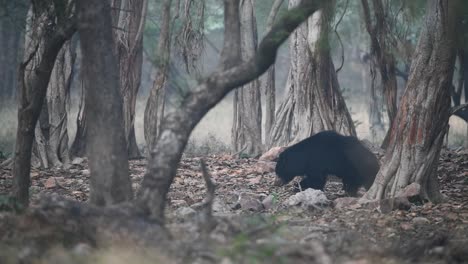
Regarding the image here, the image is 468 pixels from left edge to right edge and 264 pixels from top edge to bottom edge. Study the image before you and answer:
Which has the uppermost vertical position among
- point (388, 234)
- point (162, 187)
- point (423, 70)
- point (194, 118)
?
point (423, 70)

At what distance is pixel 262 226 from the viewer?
575 centimetres

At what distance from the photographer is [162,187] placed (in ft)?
19.1

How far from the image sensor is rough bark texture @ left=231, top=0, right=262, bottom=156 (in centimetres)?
1377

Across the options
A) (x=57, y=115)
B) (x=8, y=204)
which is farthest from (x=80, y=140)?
(x=8, y=204)

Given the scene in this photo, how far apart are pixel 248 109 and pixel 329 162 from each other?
3.62 meters

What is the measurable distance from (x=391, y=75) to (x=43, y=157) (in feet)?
18.4

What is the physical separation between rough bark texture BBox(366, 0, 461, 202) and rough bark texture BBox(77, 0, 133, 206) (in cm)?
347

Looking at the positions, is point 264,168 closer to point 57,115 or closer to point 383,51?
point 383,51

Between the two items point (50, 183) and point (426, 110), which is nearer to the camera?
point (426, 110)

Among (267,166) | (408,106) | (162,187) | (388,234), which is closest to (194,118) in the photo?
(162,187)

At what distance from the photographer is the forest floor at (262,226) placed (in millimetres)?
4844

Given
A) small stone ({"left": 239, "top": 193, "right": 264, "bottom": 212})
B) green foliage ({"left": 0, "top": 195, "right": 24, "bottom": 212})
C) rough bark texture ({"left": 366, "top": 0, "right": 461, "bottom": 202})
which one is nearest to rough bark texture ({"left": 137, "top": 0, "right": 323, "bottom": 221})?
green foliage ({"left": 0, "top": 195, "right": 24, "bottom": 212})

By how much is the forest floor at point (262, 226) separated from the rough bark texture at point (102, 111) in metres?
0.60

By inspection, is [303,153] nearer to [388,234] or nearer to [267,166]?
[267,166]
